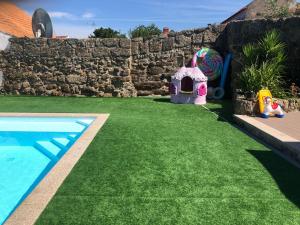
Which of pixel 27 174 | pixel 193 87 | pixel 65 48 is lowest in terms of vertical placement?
pixel 27 174

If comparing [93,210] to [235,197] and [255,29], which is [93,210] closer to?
[235,197]

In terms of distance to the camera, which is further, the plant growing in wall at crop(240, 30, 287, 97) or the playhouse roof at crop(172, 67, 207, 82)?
the playhouse roof at crop(172, 67, 207, 82)

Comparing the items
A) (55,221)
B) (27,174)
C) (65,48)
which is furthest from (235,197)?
(65,48)

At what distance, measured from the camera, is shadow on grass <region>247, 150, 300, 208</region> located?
4.37 m

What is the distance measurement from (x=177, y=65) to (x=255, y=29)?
333 centimetres

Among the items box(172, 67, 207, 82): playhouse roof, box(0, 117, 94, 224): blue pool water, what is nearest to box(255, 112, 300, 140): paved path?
box(172, 67, 207, 82): playhouse roof

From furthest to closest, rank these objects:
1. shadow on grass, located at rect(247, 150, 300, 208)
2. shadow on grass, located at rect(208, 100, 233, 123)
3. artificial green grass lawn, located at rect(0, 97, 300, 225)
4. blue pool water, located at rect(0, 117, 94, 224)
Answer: shadow on grass, located at rect(208, 100, 233, 123), blue pool water, located at rect(0, 117, 94, 224), shadow on grass, located at rect(247, 150, 300, 208), artificial green grass lawn, located at rect(0, 97, 300, 225)

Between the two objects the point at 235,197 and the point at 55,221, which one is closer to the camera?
the point at 55,221

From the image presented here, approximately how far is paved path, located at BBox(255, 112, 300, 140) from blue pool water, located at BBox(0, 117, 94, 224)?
14.9 ft

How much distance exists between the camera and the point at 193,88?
40.0 ft

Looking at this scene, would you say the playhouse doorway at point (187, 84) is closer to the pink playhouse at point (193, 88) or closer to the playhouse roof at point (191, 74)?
the pink playhouse at point (193, 88)

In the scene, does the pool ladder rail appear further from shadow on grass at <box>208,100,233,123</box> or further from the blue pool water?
shadow on grass at <box>208,100,233,123</box>

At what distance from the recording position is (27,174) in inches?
217

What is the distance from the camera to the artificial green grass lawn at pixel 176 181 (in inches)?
145
